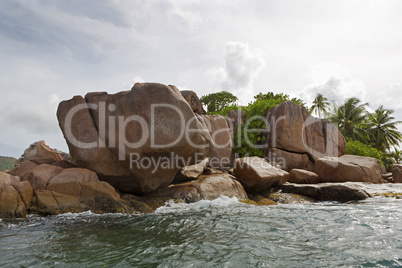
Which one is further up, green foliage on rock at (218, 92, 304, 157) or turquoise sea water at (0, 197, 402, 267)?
green foliage on rock at (218, 92, 304, 157)

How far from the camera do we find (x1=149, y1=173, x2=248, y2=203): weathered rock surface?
971 cm

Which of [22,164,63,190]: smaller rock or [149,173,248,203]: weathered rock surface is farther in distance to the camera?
[149,173,248,203]: weathered rock surface

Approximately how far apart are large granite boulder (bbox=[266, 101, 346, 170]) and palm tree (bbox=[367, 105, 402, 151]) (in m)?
16.3

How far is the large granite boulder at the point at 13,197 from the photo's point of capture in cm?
744

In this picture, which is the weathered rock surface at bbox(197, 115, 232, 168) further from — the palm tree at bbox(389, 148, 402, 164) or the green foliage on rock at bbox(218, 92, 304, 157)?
the palm tree at bbox(389, 148, 402, 164)

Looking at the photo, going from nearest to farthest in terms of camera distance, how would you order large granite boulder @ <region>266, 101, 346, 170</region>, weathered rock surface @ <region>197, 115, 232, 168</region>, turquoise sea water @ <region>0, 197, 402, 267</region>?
turquoise sea water @ <region>0, 197, 402, 267</region>
weathered rock surface @ <region>197, 115, 232, 168</region>
large granite boulder @ <region>266, 101, 346, 170</region>

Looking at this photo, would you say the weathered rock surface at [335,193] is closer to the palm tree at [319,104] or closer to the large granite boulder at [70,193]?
the large granite boulder at [70,193]

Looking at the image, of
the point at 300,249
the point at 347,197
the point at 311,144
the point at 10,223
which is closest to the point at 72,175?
the point at 10,223

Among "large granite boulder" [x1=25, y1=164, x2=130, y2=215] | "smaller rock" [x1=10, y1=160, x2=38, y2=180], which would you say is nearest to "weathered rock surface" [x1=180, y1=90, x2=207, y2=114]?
"large granite boulder" [x1=25, y1=164, x2=130, y2=215]

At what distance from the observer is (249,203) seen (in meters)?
9.92

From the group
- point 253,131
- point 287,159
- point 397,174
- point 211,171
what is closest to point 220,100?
point 253,131

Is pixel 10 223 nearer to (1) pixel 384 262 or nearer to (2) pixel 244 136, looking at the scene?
(1) pixel 384 262

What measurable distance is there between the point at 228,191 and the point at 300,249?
5.98 m

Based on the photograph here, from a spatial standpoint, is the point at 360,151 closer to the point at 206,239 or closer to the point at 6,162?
the point at 206,239
